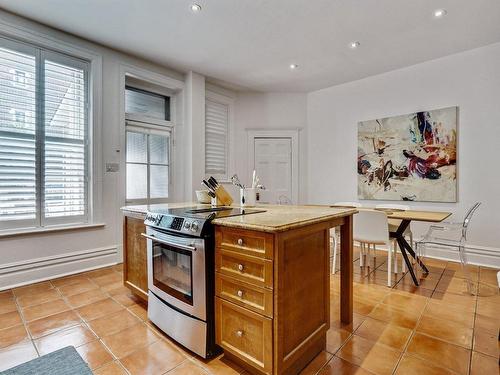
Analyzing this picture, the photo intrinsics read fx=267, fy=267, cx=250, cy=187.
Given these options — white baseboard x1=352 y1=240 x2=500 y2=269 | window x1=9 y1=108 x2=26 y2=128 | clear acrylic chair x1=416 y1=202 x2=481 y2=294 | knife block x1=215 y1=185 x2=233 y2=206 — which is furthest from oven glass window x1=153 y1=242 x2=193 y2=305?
white baseboard x1=352 y1=240 x2=500 y2=269

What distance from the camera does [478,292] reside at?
263cm

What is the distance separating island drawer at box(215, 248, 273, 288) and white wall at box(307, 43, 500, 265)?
3489 millimetres

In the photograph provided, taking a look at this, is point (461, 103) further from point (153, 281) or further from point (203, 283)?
point (153, 281)

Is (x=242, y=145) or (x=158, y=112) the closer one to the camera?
(x=158, y=112)

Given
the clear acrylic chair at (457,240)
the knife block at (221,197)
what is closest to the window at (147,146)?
the knife block at (221,197)

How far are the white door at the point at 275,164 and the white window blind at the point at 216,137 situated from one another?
2.09 ft

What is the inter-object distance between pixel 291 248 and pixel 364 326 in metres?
1.15

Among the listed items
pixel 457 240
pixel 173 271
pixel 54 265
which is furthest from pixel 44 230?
pixel 457 240

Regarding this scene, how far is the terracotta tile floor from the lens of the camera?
5.31 feet

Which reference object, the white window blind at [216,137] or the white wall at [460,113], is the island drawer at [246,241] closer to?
the white window blind at [216,137]

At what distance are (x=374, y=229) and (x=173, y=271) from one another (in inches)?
83.7

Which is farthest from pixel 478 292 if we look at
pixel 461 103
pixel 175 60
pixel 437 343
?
pixel 175 60

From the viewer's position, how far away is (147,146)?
4.02 metres

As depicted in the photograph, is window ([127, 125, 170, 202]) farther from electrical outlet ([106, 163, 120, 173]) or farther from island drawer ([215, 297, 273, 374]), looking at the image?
island drawer ([215, 297, 273, 374])
